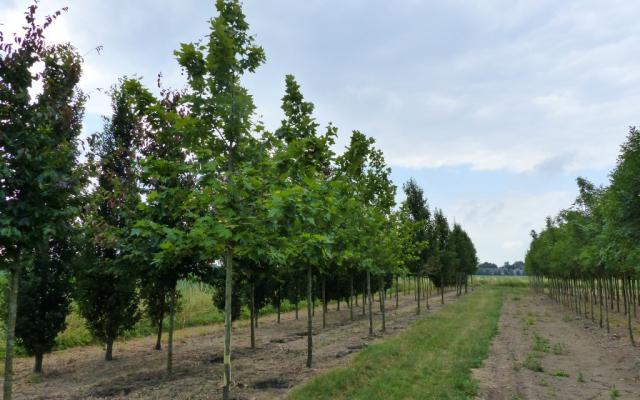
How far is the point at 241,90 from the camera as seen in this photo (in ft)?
26.8

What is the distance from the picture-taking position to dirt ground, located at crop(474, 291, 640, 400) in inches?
388

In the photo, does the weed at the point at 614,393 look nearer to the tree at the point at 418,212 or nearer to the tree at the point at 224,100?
the tree at the point at 224,100

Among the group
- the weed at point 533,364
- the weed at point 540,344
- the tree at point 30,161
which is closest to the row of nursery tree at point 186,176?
the tree at point 30,161

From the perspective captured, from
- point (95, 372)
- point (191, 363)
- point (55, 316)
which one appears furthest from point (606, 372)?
point (55, 316)

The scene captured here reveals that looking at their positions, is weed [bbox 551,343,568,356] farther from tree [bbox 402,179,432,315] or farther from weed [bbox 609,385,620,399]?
tree [bbox 402,179,432,315]

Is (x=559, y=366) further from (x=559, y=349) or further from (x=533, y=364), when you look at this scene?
(x=559, y=349)

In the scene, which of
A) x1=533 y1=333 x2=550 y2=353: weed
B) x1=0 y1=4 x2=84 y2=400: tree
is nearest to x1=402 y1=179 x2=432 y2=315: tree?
x1=533 y1=333 x2=550 y2=353: weed

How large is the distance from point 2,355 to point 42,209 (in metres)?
14.4

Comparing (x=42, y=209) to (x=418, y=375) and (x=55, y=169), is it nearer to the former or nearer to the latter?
(x=55, y=169)

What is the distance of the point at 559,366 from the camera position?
12.9 meters

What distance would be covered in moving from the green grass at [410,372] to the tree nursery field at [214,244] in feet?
0.26

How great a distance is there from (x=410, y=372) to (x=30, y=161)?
377 inches

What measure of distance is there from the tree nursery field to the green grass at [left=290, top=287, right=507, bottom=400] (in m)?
0.08

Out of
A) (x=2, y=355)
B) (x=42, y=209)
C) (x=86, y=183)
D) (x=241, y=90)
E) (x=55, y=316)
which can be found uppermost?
(x=241, y=90)
